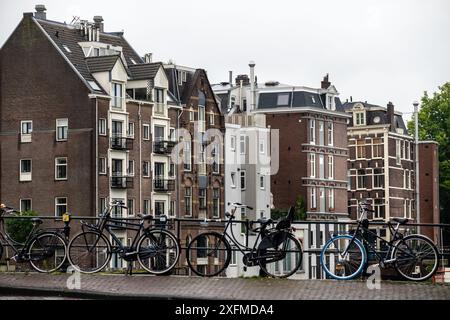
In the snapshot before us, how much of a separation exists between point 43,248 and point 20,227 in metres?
24.5

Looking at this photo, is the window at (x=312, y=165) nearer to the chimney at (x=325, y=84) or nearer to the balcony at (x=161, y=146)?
the chimney at (x=325, y=84)

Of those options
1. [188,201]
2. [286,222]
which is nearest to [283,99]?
[188,201]

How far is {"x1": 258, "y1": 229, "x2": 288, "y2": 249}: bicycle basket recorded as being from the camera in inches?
720

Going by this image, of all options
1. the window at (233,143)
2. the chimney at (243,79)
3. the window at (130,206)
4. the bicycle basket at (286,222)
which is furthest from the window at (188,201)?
the bicycle basket at (286,222)

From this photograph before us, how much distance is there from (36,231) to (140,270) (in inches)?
73.6

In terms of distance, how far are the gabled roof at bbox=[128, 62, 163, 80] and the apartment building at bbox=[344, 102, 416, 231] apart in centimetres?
2594

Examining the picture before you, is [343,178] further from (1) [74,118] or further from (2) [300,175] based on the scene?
(1) [74,118]

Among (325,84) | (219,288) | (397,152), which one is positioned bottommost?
(219,288)

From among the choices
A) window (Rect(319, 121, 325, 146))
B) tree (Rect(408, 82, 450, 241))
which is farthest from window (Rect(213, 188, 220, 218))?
tree (Rect(408, 82, 450, 241))

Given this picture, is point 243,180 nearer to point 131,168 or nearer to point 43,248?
point 131,168

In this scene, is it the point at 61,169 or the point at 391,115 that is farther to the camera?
the point at 391,115

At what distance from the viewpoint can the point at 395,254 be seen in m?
17.5

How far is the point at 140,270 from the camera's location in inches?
748
